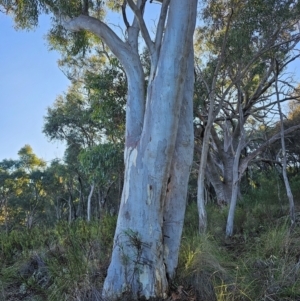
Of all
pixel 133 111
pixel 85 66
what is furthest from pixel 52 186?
pixel 133 111

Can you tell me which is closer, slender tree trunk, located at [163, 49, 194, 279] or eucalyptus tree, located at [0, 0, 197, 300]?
eucalyptus tree, located at [0, 0, 197, 300]

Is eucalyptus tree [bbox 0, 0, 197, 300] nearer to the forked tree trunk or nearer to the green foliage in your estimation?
the forked tree trunk

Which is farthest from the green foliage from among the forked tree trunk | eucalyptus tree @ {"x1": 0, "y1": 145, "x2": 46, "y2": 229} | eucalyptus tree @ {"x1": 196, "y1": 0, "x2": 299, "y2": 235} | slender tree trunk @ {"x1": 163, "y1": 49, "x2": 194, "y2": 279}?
eucalyptus tree @ {"x1": 0, "y1": 145, "x2": 46, "y2": 229}

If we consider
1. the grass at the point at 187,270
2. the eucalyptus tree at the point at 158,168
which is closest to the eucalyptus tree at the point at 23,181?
the grass at the point at 187,270

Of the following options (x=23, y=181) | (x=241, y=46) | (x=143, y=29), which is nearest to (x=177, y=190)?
(x=143, y=29)

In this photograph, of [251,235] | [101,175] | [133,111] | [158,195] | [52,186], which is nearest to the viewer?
[158,195]

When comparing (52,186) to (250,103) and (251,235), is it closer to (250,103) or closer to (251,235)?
(250,103)

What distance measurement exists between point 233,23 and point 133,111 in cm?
502

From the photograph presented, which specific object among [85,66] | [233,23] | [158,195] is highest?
[85,66]

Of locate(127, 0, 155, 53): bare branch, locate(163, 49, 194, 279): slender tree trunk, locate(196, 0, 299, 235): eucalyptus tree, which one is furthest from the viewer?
locate(196, 0, 299, 235): eucalyptus tree

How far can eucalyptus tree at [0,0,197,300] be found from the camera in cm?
Answer: 382

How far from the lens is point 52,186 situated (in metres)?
23.7

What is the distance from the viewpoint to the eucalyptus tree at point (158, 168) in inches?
150

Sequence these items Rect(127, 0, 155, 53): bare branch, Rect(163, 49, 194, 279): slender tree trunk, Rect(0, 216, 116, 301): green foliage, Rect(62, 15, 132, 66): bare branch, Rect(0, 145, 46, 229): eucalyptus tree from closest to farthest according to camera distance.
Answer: Rect(0, 216, 116, 301): green foliage, Rect(163, 49, 194, 279): slender tree trunk, Rect(127, 0, 155, 53): bare branch, Rect(62, 15, 132, 66): bare branch, Rect(0, 145, 46, 229): eucalyptus tree
